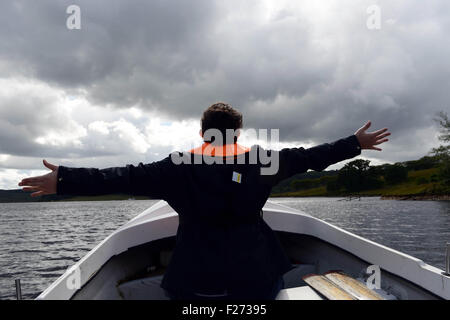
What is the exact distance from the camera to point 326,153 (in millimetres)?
2906

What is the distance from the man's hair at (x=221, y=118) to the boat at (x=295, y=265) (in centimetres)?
153

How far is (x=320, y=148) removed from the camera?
291 cm

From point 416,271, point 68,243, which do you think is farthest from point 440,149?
point 416,271

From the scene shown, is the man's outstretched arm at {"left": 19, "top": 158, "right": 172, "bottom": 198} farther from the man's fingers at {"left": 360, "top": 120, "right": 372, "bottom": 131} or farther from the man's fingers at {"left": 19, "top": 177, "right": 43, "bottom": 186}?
the man's fingers at {"left": 360, "top": 120, "right": 372, "bottom": 131}

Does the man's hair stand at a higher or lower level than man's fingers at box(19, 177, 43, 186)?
higher

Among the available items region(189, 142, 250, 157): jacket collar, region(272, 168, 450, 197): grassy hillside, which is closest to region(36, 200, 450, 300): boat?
region(189, 142, 250, 157): jacket collar

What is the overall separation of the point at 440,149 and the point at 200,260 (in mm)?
78231

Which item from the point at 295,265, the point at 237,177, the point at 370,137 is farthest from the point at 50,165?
the point at 295,265

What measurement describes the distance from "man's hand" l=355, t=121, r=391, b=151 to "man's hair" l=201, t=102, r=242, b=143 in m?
1.30

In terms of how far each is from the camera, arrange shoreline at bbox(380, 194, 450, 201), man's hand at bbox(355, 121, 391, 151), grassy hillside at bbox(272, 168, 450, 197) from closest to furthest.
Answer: man's hand at bbox(355, 121, 391, 151), shoreline at bbox(380, 194, 450, 201), grassy hillside at bbox(272, 168, 450, 197)

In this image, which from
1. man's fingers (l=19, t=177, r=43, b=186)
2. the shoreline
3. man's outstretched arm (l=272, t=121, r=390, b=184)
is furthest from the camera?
the shoreline

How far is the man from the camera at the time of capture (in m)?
2.45

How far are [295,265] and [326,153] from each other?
295cm
